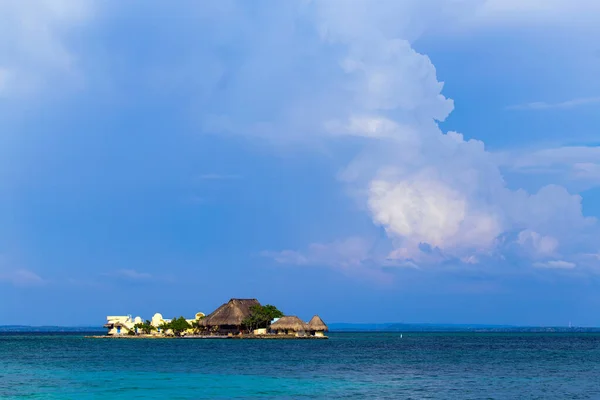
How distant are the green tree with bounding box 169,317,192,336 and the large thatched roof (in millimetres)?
5098

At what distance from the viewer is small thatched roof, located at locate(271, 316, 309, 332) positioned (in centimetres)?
11256

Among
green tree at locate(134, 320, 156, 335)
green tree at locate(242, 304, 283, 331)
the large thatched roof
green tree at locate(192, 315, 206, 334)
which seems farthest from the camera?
green tree at locate(134, 320, 156, 335)

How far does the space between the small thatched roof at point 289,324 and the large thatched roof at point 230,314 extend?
522 cm

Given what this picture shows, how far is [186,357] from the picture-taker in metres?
67.8

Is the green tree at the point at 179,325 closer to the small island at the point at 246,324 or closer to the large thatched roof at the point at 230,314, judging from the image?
the small island at the point at 246,324

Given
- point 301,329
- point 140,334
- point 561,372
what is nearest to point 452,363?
point 561,372

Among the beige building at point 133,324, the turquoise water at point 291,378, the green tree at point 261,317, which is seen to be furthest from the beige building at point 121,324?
the turquoise water at point 291,378

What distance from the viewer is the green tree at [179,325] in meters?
121

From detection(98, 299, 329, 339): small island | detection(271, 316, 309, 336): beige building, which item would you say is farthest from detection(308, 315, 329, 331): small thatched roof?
detection(271, 316, 309, 336): beige building

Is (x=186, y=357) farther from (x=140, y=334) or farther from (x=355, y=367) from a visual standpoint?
(x=140, y=334)

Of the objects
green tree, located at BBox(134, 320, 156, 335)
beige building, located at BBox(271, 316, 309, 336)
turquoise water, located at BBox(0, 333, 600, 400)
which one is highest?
green tree, located at BBox(134, 320, 156, 335)

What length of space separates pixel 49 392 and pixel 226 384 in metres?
9.31

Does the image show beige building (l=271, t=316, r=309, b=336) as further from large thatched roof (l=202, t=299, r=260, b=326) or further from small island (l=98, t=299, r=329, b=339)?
large thatched roof (l=202, t=299, r=260, b=326)

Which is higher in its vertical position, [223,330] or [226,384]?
[223,330]
